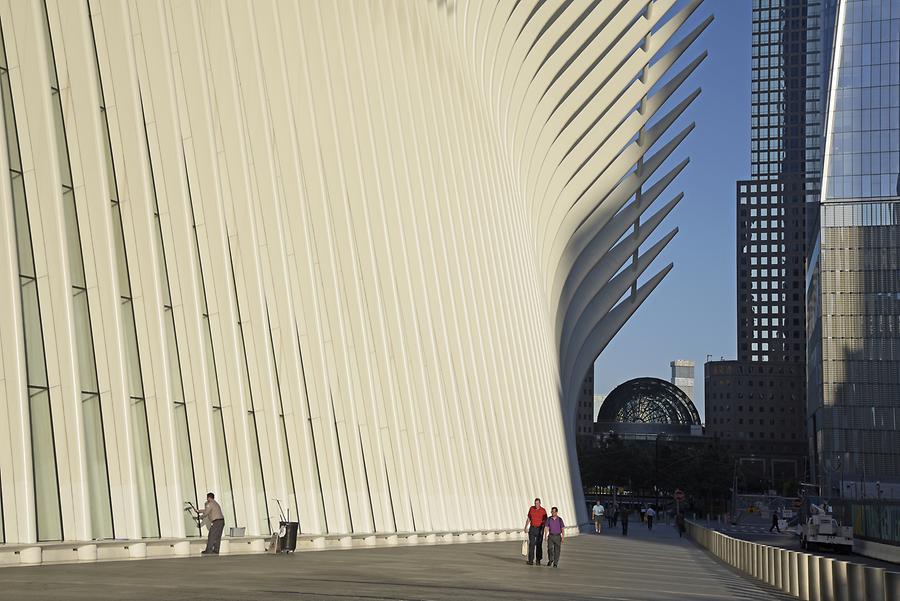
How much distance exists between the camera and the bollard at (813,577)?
49.8 ft

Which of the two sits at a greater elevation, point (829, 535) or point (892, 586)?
point (892, 586)

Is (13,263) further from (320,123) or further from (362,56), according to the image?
(362,56)

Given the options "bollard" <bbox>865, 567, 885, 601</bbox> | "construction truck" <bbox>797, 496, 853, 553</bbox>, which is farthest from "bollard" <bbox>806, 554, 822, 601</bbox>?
"construction truck" <bbox>797, 496, 853, 553</bbox>

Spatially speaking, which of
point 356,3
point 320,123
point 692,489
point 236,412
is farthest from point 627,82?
point 692,489

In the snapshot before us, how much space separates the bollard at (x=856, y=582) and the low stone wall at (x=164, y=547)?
8.29 meters

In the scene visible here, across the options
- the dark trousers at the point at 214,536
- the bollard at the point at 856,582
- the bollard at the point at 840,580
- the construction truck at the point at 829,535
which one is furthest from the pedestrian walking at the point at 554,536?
the construction truck at the point at 829,535

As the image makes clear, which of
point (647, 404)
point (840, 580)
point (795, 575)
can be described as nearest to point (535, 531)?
point (795, 575)

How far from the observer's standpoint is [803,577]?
16.2 metres

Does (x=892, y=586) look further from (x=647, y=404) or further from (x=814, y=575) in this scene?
(x=647, y=404)

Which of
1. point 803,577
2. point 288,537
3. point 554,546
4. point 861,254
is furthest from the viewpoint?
point 861,254

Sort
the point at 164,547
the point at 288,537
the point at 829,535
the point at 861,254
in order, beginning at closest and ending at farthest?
the point at 164,547
the point at 288,537
the point at 829,535
the point at 861,254

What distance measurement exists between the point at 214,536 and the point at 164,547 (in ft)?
2.16

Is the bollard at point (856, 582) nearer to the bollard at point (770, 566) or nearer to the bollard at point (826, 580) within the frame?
the bollard at point (826, 580)

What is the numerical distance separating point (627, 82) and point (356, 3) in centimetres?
1789
